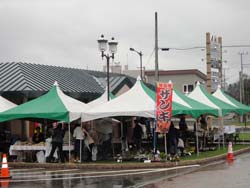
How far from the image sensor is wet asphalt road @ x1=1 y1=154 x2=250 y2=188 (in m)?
14.2

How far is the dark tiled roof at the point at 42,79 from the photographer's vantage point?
25984 mm

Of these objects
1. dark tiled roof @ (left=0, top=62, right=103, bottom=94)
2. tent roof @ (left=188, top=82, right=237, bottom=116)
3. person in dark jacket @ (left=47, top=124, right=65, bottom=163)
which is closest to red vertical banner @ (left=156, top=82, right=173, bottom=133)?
person in dark jacket @ (left=47, top=124, right=65, bottom=163)

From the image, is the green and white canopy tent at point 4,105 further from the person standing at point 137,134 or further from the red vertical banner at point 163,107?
the red vertical banner at point 163,107

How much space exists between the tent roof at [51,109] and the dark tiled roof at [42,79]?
3.76m

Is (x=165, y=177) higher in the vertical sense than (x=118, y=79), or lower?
lower

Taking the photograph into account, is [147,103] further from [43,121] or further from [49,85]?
[49,85]

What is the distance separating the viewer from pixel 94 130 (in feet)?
72.5

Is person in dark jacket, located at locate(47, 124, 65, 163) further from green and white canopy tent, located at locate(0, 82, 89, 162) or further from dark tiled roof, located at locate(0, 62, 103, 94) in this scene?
dark tiled roof, located at locate(0, 62, 103, 94)

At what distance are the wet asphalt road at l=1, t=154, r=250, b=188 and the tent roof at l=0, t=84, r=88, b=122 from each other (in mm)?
2263

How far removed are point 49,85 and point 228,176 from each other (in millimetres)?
13842

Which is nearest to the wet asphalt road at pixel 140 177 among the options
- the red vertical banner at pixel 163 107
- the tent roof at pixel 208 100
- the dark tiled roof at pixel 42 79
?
the red vertical banner at pixel 163 107

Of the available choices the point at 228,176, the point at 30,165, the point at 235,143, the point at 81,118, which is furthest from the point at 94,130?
the point at 235,143

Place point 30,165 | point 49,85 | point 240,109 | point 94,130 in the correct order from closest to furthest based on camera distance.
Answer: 1. point 30,165
2. point 94,130
3. point 49,85
4. point 240,109

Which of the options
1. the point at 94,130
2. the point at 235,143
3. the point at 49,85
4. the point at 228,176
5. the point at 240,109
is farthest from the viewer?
the point at 235,143
